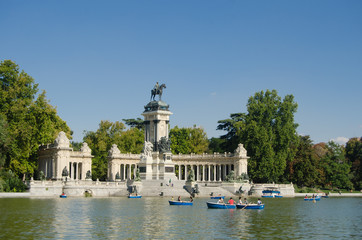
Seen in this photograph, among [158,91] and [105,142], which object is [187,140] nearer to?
[105,142]

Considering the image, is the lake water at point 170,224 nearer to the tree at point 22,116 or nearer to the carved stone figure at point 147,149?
the tree at point 22,116

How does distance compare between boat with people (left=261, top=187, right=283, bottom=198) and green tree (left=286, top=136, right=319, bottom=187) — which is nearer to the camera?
boat with people (left=261, top=187, right=283, bottom=198)

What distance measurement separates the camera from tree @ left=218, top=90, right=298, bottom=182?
305 ft

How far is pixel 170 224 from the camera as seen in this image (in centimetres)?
3734

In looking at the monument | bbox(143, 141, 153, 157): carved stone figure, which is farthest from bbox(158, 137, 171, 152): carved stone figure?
bbox(143, 141, 153, 157): carved stone figure

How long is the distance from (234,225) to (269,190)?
158 ft

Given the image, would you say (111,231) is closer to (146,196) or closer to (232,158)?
(146,196)

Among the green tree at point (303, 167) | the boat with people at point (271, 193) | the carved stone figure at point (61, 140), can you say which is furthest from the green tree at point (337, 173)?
the carved stone figure at point (61, 140)

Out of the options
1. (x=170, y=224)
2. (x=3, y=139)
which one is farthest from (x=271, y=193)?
(x=170, y=224)

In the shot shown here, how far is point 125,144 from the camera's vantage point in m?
108

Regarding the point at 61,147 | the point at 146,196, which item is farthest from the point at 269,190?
the point at 61,147

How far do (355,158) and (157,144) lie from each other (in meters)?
50.6

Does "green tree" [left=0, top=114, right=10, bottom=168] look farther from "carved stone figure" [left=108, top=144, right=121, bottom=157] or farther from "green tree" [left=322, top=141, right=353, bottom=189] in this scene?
"green tree" [left=322, top=141, right=353, bottom=189]

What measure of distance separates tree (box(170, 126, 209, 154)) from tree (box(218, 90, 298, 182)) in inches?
735
